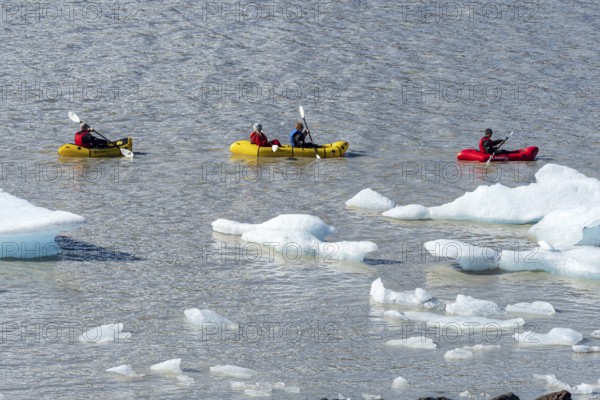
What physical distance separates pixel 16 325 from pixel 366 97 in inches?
783

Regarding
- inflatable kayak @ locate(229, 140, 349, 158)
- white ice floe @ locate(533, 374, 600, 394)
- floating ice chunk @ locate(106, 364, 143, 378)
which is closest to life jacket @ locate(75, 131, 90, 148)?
inflatable kayak @ locate(229, 140, 349, 158)

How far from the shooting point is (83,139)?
29062 mm

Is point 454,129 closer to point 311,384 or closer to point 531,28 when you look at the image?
point 531,28

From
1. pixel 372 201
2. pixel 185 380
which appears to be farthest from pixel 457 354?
pixel 372 201

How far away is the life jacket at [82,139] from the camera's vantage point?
95.1 feet

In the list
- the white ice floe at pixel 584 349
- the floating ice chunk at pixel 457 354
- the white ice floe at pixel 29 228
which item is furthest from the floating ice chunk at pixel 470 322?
the white ice floe at pixel 29 228

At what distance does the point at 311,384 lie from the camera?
14.1 meters

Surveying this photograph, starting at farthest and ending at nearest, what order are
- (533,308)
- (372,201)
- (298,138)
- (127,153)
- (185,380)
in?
(298,138) < (127,153) < (372,201) < (533,308) < (185,380)

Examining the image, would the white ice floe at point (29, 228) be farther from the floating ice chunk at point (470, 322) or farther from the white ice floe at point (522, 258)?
the white ice floe at point (522, 258)

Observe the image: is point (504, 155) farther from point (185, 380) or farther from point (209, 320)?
point (185, 380)

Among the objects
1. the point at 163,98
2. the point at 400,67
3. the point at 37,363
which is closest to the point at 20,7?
the point at 163,98

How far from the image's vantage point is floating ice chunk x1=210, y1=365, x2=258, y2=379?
14.4 meters

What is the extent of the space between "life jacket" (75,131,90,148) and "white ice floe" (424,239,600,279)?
42.3ft

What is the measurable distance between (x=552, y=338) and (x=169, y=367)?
221 inches
